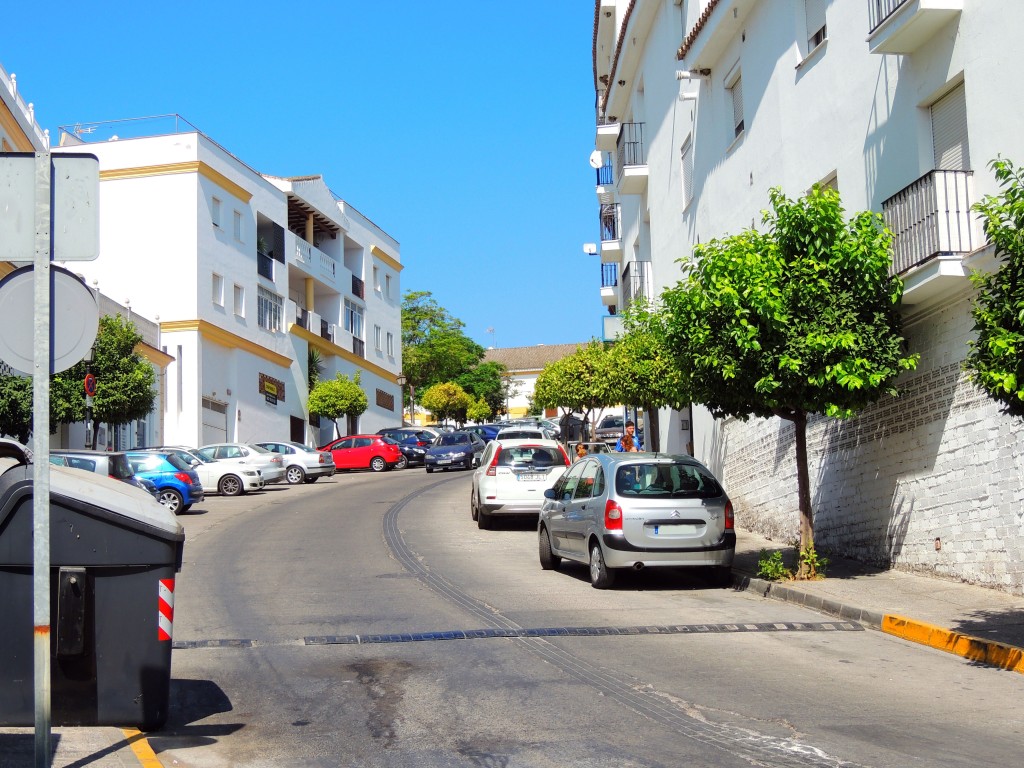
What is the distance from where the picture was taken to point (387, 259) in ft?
223

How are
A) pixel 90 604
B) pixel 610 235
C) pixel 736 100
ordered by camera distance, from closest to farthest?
pixel 90 604, pixel 736 100, pixel 610 235

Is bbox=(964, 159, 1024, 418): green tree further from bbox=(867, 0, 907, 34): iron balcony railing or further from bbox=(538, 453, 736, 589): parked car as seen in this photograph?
bbox=(867, 0, 907, 34): iron balcony railing

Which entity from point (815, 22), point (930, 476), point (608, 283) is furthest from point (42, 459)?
point (608, 283)

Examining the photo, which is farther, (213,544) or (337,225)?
(337,225)

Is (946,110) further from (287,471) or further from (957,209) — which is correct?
(287,471)

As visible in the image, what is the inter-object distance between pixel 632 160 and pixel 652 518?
1963 cm

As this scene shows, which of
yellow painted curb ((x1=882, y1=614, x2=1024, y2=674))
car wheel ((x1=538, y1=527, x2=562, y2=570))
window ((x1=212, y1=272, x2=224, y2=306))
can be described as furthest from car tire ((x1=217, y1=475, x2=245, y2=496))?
yellow painted curb ((x1=882, y1=614, x2=1024, y2=674))

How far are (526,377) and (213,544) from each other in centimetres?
10315

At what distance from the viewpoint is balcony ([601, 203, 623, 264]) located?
39.2 meters

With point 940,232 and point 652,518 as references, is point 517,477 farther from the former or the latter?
point 940,232

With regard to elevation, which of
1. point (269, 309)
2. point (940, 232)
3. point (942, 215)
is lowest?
point (940, 232)

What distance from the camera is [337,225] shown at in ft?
195

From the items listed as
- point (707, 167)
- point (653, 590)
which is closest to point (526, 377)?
point (707, 167)

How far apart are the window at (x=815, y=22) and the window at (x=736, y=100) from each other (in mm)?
3417
